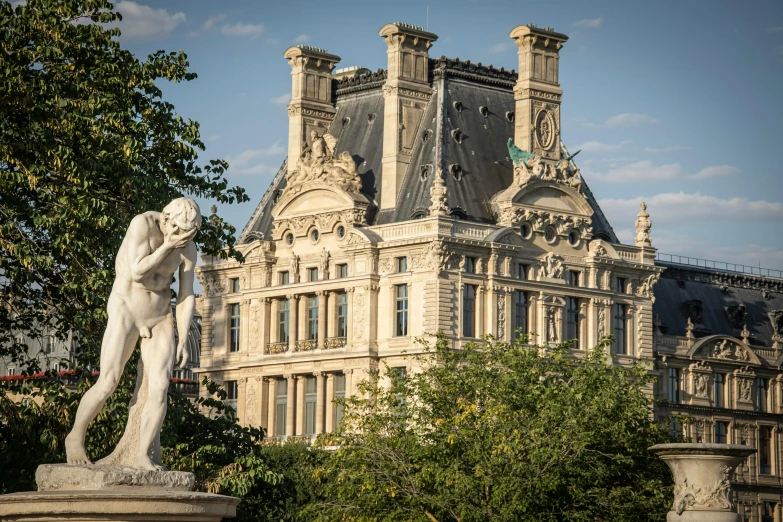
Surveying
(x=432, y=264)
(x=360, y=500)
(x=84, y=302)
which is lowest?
(x=360, y=500)

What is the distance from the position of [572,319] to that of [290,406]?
14638 mm

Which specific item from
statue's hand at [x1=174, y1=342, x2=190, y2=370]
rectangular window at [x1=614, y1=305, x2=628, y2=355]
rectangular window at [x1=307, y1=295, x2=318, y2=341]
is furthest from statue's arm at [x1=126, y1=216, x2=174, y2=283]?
rectangular window at [x1=614, y1=305, x2=628, y2=355]

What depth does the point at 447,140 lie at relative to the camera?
87.4 m

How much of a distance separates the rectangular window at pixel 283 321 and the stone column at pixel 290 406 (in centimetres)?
222

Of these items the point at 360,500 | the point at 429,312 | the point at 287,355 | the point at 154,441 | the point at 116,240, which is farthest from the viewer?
the point at 287,355

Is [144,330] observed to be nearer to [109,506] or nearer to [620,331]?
[109,506]

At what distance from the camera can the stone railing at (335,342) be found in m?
85.7

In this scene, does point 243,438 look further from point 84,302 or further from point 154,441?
point 154,441

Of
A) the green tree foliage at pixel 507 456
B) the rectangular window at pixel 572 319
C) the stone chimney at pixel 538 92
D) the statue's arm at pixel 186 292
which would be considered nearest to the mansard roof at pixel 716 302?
the rectangular window at pixel 572 319

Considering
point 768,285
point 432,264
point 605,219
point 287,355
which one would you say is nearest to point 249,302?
point 287,355

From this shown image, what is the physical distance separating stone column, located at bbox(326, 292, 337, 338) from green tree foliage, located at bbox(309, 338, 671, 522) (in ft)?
83.3

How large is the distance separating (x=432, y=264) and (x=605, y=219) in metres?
14.1

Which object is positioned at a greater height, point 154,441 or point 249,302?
point 249,302

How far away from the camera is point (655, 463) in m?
58.9
